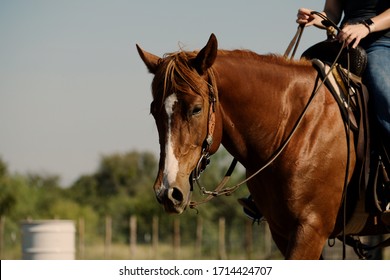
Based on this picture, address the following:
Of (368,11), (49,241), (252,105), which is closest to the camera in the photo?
(252,105)

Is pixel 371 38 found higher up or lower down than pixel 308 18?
lower down

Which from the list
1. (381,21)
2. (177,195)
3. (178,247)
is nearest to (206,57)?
(177,195)

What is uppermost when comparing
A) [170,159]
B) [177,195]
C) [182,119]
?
[182,119]

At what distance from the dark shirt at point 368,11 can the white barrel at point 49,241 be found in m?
6.36

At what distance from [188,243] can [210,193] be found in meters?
34.8

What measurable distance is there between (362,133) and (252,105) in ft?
2.79

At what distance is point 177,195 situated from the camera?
17.2 feet

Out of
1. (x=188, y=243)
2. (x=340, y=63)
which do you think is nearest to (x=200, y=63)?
(x=340, y=63)

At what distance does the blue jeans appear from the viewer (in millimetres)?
6070

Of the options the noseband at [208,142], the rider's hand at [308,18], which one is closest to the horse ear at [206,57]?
the noseband at [208,142]

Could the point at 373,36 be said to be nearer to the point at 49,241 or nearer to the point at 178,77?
the point at 178,77

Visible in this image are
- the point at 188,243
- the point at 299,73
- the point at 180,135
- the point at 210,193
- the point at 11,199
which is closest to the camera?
the point at 180,135
